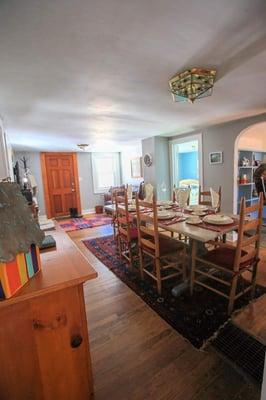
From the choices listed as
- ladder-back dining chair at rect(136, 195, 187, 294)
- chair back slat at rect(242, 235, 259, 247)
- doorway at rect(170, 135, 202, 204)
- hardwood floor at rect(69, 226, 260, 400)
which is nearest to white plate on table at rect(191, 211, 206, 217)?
ladder-back dining chair at rect(136, 195, 187, 294)

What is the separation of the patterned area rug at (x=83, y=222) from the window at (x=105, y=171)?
1289 millimetres

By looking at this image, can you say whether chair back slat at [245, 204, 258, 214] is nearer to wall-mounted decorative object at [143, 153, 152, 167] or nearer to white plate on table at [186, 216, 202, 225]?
white plate on table at [186, 216, 202, 225]

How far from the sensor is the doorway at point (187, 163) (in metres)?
4.11

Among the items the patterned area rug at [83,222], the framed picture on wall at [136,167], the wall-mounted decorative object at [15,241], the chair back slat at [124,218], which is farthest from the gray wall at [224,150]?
the wall-mounted decorative object at [15,241]

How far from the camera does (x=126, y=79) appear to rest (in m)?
1.70

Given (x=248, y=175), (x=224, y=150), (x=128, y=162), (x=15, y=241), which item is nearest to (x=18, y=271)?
(x=15, y=241)

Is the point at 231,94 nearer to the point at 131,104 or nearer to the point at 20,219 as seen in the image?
the point at 131,104

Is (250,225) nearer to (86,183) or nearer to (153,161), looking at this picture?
(153,161)

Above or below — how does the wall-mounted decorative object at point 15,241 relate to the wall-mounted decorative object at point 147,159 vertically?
below

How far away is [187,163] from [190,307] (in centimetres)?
464

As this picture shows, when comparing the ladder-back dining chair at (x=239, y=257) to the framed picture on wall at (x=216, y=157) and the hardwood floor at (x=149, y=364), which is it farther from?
the framed picture on wall at (x=216, y=157)

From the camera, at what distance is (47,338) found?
2.97ft

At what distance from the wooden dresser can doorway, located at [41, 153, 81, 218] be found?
5.67m

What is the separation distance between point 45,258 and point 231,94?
7.76 ft
